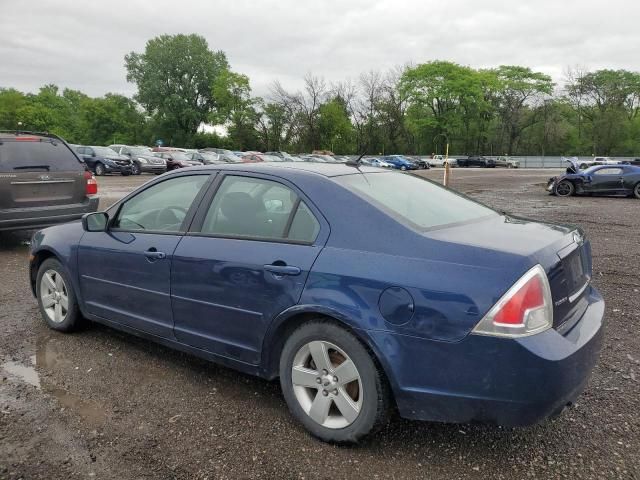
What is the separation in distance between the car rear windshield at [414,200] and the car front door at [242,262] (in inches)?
14.4

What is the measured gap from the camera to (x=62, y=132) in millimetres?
88250

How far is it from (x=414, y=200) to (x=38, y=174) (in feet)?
22.1

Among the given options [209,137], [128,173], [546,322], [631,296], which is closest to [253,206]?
[546,322]

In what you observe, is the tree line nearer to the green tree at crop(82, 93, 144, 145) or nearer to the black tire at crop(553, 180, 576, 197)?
the green tree at crop(82, 93, 144, 145)

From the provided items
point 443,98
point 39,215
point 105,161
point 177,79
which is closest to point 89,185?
point 39,215

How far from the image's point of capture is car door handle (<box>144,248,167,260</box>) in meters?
3.48

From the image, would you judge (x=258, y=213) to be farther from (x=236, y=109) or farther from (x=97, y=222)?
(x=236, y=109)

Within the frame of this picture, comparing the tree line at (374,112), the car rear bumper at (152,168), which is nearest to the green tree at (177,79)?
the tree line at (374,112)

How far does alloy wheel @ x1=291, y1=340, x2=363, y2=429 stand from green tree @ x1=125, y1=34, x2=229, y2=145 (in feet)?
245

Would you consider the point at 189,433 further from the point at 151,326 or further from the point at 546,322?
the point at 546,322

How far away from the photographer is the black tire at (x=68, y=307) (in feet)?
14.2

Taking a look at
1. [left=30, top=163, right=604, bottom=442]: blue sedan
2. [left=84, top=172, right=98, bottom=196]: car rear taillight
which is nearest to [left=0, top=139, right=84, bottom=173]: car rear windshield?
[left=84, top=172, right=98, bottom=196]: car rear taillight

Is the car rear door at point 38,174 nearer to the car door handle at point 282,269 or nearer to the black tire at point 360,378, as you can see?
the car door handle at point 282,269

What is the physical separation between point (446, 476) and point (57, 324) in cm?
352
